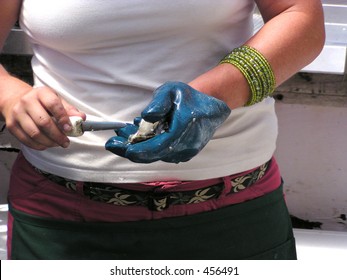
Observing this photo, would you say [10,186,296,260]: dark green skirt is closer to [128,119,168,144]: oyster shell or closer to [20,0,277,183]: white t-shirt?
[20,0,277,183]: white t-shirt

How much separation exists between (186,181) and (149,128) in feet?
0.66

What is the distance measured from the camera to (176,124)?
3.23ft

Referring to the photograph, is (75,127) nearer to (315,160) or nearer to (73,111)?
(73,111)

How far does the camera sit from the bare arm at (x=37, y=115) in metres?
1.06

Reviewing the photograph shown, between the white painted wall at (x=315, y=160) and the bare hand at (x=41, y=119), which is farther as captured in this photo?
the white painted wall at (x=315, y=160)

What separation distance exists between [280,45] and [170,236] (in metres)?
0.35

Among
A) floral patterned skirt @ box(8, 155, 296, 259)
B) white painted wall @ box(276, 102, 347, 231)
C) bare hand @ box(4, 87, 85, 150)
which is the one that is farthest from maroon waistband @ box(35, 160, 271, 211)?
white painted wall @ box(276, 102, 347, 231)

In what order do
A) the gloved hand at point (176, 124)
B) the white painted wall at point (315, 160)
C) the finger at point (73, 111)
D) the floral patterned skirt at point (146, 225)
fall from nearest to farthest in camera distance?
the gloved hand at point (176, 124) → the finger at point (73, 111) → the floral patterned skirt at point (146, 225) → the white painted wall at point (315, 160)

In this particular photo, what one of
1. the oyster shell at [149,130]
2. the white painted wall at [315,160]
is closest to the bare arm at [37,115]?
the oyster shell at [149,130]

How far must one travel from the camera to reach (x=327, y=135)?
7.17ft

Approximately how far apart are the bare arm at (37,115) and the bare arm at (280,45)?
200 mm

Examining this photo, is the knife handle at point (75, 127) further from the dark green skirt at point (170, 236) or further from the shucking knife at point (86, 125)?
the dark green skirt at point (170, 236)

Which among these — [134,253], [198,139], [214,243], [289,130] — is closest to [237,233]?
[214,243]

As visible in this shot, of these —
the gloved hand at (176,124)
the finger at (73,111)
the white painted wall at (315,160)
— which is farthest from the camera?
the white painted wall at (315,160)
